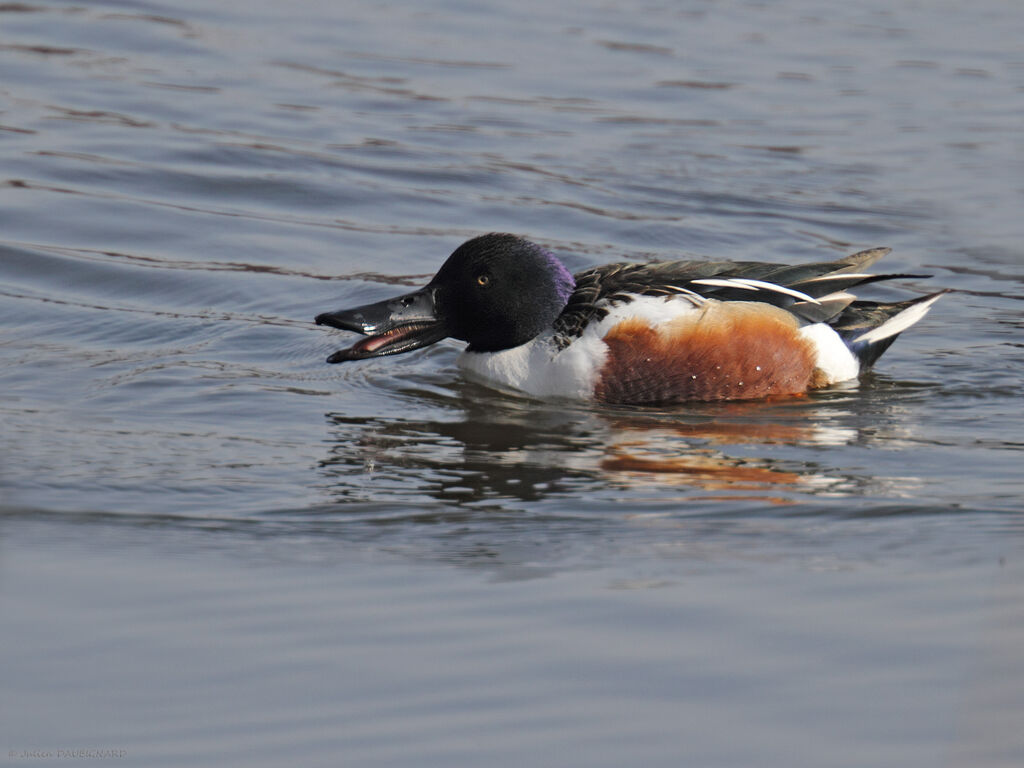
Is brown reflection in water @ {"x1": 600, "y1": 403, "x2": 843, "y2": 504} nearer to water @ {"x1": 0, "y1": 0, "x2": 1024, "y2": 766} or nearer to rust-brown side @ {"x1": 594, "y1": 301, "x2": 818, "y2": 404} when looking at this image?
water @ {"x1": 0, "y1": 0, "x2": 1024, "y2": 766}

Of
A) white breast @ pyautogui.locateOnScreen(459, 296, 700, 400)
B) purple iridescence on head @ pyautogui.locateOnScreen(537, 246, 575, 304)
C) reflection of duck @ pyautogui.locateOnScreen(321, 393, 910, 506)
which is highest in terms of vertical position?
purple iridescence on head @ pyautogui.locateOnScreen(537, 246, 575, 304)

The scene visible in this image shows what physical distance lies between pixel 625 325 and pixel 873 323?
138 cm

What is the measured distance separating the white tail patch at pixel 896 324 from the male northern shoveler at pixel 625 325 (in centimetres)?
8

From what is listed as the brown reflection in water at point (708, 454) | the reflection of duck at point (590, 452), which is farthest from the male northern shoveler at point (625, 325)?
the brown reflection in water at point (708, 454)

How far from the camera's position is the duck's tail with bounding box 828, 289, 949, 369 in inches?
300

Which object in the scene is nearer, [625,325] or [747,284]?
[625,325]

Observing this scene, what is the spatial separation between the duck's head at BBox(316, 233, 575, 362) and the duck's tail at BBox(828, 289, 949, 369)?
53.1 inches

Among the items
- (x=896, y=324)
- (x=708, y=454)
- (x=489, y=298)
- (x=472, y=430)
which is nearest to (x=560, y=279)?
(x=489, y=298)

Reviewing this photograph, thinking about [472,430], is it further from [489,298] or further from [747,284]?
[747,284]

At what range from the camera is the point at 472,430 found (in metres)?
6.81

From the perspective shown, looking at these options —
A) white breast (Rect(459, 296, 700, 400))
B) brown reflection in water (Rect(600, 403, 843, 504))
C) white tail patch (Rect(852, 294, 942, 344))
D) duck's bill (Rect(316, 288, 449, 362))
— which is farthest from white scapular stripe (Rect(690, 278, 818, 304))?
duck's bill (Rect(316, 288, 449, 362))

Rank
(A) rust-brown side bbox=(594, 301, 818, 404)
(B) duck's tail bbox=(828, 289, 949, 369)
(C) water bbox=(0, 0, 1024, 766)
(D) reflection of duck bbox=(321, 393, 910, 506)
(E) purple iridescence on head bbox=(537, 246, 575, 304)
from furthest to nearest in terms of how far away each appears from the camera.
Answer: (B) duck's tail bbox=(828, 289, 949, 369) → (E) purple iridescence on head bbox=(537, 246, 575, 304) → (A) rust-brown side bbox=(594, 301, 818, 404) → (D) reflection of duck bbox=(321, 393, 910, 506) → (C) water bbox=(0, 0, 1024, 766)

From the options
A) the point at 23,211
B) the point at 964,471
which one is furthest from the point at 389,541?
the point at 23,211

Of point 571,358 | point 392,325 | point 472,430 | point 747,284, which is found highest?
point 747,284
